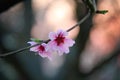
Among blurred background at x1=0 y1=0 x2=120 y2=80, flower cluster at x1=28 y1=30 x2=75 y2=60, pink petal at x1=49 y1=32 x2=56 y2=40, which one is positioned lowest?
blurred background at x1=0 y1=0 x2=120 y2=80

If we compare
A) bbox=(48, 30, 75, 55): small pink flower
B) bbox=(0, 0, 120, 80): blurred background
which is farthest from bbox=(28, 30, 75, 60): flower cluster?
bbox=(0, 0, 120, 80): blurred background

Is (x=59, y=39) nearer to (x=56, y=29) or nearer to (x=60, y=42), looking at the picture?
(x=60, y=42)

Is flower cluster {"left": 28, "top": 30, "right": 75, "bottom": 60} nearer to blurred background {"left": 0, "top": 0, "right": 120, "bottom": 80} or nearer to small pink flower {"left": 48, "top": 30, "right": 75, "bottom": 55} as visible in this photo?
small pink flower {"left": 48, "top": 30, "right": 75, "bottom": 55}

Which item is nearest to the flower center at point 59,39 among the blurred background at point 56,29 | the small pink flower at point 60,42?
the small pink flower at point 60,42

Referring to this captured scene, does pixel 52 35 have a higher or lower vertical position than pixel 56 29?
higher

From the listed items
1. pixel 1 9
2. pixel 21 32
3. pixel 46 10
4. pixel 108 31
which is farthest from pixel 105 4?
pixel 1 9

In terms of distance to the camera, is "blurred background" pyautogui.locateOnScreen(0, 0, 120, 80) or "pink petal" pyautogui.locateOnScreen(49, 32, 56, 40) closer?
"pink petal" pyautogui.locateOnScreen(49, 32, 56, 40)

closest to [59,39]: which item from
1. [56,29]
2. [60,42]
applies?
[60,42]
